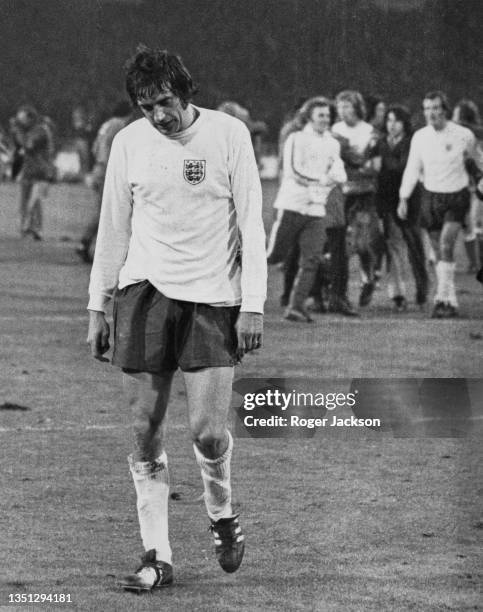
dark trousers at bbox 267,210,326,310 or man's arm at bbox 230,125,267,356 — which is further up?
man's arm at bbox 230,125,267,356

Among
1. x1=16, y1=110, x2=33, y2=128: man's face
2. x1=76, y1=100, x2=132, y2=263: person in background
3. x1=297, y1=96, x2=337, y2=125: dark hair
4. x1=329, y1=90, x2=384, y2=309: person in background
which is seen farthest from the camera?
x1=16, y1=110, x2=33, y2=128: man's face

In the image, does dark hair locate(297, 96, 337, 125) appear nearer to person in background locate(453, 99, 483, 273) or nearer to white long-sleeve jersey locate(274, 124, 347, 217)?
white long-sleeve jersey locate(274, 124, 347, 217)

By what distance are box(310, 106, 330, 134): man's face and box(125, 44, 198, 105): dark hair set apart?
25.7 ft

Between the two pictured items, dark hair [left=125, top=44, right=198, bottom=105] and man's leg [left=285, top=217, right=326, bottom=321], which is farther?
man's leg [left=285, top=217, right=326, bottom=321]

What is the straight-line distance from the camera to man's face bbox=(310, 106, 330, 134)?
1290 cm

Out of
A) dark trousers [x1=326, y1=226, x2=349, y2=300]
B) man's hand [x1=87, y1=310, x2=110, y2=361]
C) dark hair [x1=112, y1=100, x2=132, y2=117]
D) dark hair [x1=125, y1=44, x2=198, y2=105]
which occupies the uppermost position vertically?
dark hair [x1=125, y1=44, x2=198, y2=105]

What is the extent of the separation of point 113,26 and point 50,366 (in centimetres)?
1953

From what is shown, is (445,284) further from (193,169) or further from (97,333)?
(193,169)

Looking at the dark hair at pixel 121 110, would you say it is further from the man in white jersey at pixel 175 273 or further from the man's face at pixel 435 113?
the man in white jersey at pixel 175 273

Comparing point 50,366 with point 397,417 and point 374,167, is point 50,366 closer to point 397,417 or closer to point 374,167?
point 397,417

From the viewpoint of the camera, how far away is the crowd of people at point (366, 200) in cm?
1309

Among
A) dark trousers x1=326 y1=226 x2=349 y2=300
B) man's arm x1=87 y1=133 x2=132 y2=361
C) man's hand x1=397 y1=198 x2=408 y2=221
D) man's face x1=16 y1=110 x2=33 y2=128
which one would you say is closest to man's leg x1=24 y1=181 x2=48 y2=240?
man's face x1=16 y1=110 x2=33 y2=128

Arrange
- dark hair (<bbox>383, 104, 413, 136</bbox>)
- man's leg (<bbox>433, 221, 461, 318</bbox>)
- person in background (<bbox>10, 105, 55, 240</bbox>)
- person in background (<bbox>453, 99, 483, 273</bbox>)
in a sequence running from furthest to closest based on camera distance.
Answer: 1. person in background (<bbox>10, 105, 55, 240</bbox>)
2. person in background (<bbox>453, 99, 483, 273</bbox>)
3. dark hair (<bbox>383, 104, 413, 136</bbox>)
4. man's leg (<bbox>433, 221, 461, 318</bbox>)

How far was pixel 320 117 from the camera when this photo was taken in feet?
42.4
